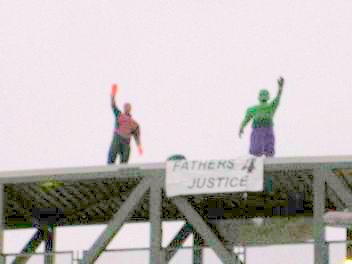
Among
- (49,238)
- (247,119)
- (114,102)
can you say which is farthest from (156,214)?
→ (49,238)

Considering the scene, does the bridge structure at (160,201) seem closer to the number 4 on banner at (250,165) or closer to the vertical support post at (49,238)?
the vertical support post at (49,238)

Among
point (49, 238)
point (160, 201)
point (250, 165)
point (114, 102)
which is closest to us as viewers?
point (250, 165)

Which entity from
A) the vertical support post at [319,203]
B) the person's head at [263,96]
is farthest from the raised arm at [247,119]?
the vertical support post at [319,203]

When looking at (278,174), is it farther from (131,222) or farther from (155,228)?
(131,222)

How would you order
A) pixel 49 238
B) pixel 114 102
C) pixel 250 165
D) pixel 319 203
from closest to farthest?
1. pixel 319 203
2. pixel 250 165
3. pixel 114 102
4. pixel 49 238

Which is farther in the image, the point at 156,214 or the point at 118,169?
the point at 118,169

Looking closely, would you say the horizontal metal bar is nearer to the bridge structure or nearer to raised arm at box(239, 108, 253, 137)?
the bridge structure

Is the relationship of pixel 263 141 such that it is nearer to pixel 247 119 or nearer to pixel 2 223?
pixel 247 119

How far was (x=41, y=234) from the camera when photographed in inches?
1683

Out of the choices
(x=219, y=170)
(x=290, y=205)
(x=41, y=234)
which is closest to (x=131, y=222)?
(x=41, y=234)

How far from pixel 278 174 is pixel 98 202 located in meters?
6.39

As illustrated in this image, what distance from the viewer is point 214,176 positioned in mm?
35312

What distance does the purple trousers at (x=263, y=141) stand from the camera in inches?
1388

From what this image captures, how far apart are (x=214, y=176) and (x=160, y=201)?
1507 millimetres
